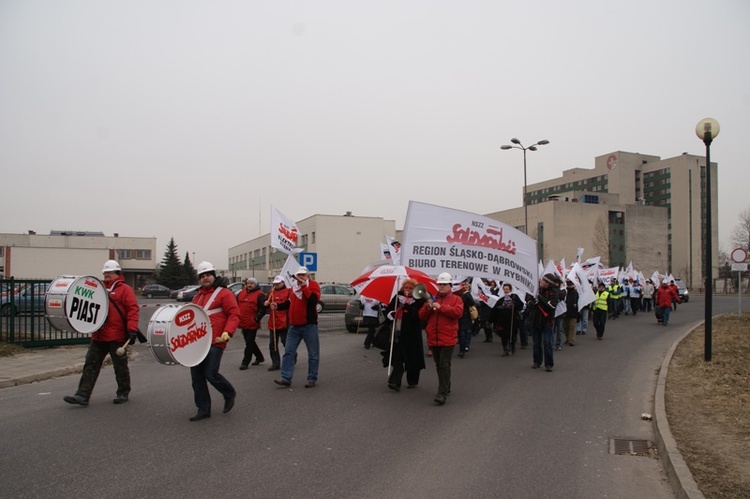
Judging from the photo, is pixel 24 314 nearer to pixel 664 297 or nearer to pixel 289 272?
pixel 289 272

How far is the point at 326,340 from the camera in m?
17.2

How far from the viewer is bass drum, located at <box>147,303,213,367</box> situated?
6.60 m

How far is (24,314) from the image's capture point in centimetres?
1384

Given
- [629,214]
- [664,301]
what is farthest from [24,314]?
[629,214]

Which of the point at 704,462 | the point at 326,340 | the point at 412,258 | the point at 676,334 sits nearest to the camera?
the point at 704,462

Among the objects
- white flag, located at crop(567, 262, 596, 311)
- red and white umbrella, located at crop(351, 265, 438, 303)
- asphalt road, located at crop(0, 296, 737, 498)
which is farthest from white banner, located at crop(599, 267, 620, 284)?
red and white umbrella, located at crop(351, 265, 438, 303)

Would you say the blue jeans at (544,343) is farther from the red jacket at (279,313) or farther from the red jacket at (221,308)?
the red jacket at (221,308)

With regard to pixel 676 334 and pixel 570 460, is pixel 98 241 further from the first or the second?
pixel 570 460

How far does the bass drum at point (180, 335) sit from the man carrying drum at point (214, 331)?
20 cm

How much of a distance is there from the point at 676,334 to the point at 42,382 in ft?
56.9

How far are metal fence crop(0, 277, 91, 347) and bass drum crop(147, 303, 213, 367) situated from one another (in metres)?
8.41

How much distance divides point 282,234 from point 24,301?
20.5 feet

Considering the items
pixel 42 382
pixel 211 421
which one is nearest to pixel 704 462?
pixel 211 421

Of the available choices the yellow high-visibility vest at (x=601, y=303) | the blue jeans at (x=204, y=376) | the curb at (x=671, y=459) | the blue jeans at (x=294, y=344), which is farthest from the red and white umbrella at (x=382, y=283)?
the yellow high-visibility vest at (x=601, y=303)
